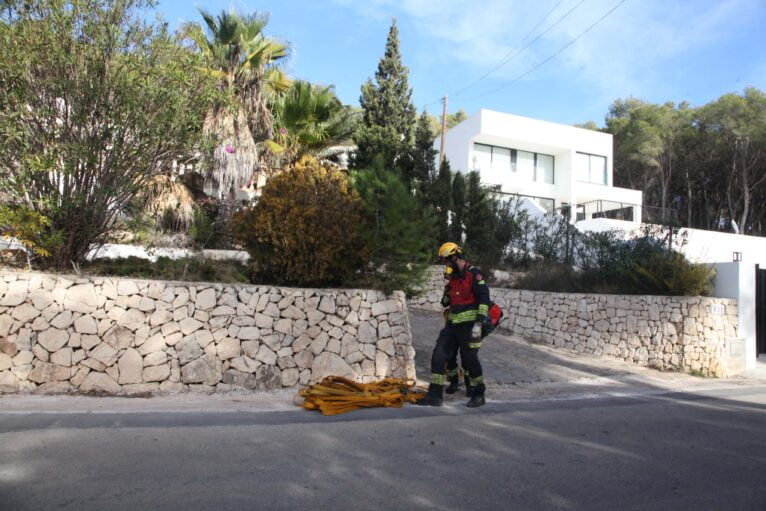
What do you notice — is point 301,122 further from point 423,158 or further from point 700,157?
point 700,157

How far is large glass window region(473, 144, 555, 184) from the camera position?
88.5 ft

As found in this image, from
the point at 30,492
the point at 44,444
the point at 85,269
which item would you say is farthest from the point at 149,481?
the point at 85,269

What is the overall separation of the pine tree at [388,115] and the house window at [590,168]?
1563 centimetres

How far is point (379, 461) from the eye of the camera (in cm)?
435

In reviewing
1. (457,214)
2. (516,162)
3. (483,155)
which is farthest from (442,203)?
(516,162)

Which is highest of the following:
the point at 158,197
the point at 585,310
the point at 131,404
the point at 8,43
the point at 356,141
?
the point at 356,141

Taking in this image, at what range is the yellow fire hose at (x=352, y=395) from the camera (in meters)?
6.06

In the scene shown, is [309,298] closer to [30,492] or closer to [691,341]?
[30,492]

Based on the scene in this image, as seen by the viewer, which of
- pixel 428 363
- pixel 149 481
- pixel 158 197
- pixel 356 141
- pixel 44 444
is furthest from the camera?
pixel 356 141

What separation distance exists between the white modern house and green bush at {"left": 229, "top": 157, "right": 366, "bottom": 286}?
18.6 m

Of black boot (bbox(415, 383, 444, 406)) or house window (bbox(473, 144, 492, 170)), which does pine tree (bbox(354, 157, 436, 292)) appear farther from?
house window (bbox(473, 144, 492, 170))

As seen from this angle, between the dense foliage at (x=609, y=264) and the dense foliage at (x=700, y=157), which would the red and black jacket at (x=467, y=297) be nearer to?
the dense foliage at (x=609, y=264)

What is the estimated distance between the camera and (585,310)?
41.3 ft

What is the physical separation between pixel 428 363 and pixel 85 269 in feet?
18.5
